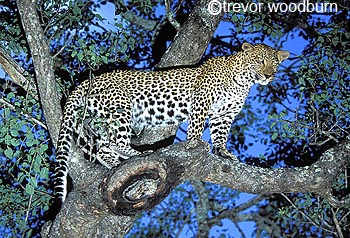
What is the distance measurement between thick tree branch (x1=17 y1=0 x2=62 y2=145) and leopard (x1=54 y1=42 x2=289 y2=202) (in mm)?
694

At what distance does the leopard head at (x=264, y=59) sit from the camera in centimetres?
661

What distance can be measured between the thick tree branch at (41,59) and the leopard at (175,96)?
69 cm

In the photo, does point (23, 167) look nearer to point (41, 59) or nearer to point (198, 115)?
point (41, 59)

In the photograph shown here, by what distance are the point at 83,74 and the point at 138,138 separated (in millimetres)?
1629

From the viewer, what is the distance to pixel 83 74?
8023 mm

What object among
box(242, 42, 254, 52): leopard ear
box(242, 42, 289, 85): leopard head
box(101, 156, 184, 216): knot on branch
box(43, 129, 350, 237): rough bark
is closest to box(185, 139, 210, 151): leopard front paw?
box(43, 129, 350, 237): rough bark

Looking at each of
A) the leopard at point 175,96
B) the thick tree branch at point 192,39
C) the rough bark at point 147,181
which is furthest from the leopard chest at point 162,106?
the rough bark at point 147,181

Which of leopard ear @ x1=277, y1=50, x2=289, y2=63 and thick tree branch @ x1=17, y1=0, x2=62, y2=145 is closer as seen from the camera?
thick tree branch @ x1=17, y1=0, x2=62, y2=145

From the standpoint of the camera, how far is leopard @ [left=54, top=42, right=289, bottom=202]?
6.19m

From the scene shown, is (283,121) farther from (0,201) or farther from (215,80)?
(0,201)

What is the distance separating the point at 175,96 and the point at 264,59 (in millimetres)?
1022

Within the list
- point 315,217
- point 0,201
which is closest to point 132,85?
point 0,201

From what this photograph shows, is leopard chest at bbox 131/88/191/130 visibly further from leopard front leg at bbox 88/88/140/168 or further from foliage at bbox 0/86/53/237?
foliage at bbox 0/86/53/237

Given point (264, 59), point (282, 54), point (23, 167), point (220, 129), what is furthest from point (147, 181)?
point (282, 54)
